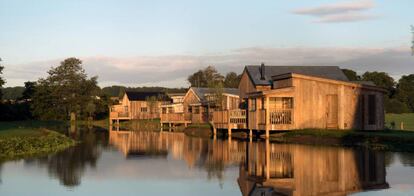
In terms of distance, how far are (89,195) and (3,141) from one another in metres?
15.5

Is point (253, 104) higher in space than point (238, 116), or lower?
higher

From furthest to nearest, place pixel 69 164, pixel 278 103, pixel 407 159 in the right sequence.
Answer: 1. pixel 278 103
2. pixel 407 159
3. pixel 69 164

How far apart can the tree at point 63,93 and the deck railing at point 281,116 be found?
5781 cm

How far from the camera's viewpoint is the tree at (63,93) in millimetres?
90188

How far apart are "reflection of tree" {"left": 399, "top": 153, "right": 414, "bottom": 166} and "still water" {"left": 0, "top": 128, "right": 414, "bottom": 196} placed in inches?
1.4

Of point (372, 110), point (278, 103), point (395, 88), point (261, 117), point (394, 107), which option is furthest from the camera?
point (395, 88)

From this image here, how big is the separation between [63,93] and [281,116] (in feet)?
196

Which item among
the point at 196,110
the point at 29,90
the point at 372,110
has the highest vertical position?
the point at 29,90

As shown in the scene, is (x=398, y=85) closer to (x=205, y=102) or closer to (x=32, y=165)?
(x=205, y=102)

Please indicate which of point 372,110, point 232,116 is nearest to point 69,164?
point 232,116

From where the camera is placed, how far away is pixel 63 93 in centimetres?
9062

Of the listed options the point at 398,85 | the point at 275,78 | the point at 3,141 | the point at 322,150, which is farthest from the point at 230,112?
the point at 398,85

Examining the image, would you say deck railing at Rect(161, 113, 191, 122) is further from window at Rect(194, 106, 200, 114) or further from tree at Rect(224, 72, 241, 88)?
tree at Rect(224, 72, 241, 88)

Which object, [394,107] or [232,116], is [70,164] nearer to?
[232,116]
